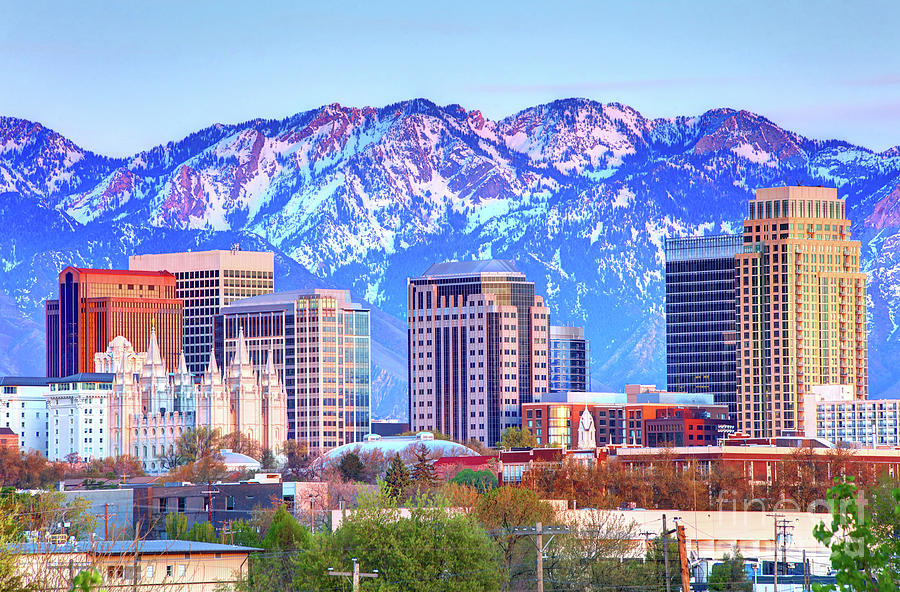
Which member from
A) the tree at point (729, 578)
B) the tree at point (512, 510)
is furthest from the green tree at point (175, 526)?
the tree at point (729, 578)

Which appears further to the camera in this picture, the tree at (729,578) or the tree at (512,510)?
the tree at (512,510)

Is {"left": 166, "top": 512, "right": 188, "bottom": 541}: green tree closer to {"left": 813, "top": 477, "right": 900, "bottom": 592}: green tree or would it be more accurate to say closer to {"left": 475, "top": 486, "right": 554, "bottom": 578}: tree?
{"left": 475, "top": 486, "right": 554, "bottom": 578}: tree

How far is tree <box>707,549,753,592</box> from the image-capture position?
13400 cm

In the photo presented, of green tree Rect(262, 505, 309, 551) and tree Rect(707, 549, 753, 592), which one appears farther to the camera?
green tree Rect(262, 505, 309, 551)

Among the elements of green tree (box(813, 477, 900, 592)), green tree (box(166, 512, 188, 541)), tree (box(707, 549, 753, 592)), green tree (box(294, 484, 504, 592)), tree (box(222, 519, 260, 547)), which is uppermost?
green tree (box(813, 477, 900, 592))

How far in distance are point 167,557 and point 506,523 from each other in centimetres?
5309

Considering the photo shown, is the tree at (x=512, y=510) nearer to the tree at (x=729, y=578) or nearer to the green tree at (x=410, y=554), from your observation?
the tree at (x=729, y=578)

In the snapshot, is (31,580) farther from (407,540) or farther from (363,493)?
(363,493)

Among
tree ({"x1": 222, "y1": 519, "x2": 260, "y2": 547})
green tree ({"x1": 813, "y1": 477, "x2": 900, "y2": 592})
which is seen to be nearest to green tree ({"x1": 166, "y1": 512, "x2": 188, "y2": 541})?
tree ({"x1": 222, "y1": 519, "x2": 260, "y2": 547})

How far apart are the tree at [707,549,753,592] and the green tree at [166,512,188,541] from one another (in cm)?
5229

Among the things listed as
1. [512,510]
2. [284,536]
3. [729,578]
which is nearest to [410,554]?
[729,578]

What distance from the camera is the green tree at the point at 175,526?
177500mm

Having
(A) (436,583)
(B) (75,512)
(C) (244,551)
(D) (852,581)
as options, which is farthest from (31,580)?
(B) (75,512)

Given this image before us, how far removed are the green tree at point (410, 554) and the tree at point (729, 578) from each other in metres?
25.7
